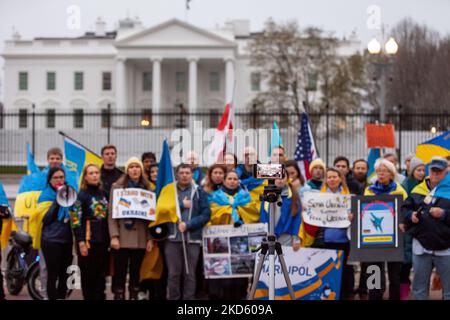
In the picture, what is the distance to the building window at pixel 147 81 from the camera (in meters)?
68.7

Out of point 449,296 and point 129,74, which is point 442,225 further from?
point 129,74

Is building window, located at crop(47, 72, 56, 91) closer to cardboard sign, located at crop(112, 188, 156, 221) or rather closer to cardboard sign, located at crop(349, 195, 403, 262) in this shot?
cardboard sign, located at crop(112, 188, 156, 221)

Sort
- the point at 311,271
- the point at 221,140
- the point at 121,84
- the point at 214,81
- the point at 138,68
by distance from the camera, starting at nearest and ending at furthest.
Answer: the point at 311,271 < the point at 221,140 < the point at 121,84 < the point at 214,81 < the point at 138,68

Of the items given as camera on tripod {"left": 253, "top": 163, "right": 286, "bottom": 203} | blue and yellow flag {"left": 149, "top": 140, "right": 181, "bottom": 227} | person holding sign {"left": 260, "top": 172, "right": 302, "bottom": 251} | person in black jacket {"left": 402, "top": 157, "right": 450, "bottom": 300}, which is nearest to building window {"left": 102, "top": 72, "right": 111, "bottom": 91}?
blue and yellow flag {"left": 149, "top": 140, "right": 181, "bottom": 227}

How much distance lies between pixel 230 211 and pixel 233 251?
0.47 meters

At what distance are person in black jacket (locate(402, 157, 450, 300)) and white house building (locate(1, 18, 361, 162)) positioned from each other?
177ft

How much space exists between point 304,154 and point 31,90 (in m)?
61.9

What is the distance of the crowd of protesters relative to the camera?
8.04m

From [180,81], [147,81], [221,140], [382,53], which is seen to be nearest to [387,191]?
[221,140]

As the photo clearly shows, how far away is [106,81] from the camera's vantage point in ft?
233

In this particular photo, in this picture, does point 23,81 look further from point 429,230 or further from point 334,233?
point 429,230

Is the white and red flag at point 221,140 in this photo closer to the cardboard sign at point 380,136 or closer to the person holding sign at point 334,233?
the cardboard sign at point 380,136

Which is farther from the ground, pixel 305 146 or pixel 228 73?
pixel 228 73

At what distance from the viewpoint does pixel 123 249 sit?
8289mm
